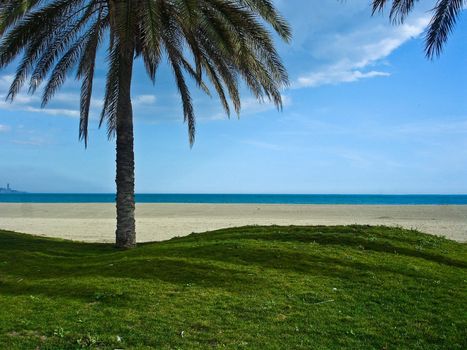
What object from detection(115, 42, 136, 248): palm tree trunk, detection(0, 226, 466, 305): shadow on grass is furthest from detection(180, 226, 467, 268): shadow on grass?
detection(115, 42, 136, 248): palm tree trunk

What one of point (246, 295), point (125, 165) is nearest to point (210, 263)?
point (246, 295)

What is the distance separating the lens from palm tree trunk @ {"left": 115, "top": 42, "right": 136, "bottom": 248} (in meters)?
15.2

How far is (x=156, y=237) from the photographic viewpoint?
2377 centimetres

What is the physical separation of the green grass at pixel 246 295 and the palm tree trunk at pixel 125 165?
2041mm

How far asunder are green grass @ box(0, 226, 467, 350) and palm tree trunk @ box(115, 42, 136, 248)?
6.70ft

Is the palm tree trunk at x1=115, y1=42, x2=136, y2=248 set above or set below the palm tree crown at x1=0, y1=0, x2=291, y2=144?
below

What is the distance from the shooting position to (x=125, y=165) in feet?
50.5

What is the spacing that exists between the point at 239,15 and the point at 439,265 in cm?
864

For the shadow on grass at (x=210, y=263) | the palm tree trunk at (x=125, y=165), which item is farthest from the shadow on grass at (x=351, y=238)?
the palm tree trunk at (x=125, y=165)

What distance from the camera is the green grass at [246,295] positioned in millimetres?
6488

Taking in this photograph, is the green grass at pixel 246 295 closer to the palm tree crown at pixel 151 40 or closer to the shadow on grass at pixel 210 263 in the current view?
the shadow on grass at pixel 210 263

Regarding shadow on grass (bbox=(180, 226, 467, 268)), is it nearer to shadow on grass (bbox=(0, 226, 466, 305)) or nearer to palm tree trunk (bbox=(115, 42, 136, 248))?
shadow on grass (bbox=(0, 226, 466, 305))

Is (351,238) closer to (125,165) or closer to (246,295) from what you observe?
(246,295)

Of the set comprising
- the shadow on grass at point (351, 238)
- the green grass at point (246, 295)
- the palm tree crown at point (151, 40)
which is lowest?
the green grass at point (246, 295)
